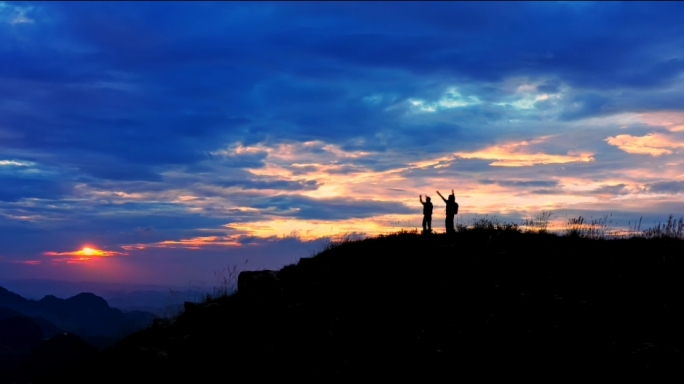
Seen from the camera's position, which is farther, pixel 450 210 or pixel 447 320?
pixel 450 210

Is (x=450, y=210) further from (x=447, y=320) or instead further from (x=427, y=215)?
(x=447, y=320)

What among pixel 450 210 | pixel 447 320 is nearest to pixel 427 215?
pixel 450 210

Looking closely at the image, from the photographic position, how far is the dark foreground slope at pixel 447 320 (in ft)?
34.6

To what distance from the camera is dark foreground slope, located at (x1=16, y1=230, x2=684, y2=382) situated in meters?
10.5

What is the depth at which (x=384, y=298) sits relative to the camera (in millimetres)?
14859

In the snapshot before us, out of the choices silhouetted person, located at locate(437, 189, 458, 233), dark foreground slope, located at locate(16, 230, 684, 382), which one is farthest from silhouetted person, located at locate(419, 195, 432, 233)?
dark foreground slope, located at locate(16, 230, 684, 382)

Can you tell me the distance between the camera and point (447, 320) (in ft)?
41.8

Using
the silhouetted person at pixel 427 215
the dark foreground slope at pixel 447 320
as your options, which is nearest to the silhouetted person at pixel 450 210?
the silhouetted person at pixel 427 215

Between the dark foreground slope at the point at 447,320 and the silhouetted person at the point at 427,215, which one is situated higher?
the silhouetted person at the point at 427,215

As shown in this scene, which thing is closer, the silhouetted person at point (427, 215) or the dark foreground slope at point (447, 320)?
the dark foreground slope at point (447, 320)

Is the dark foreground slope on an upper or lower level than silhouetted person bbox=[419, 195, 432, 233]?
lower

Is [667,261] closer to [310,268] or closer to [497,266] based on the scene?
[497,266]

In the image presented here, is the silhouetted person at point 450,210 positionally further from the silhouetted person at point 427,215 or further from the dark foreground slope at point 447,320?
the dark foreground slope at point 447,320

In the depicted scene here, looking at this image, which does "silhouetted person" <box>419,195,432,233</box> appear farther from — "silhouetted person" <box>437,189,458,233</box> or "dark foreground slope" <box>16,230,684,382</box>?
"dark foreground slope" <box>16,230,684,382</box>
